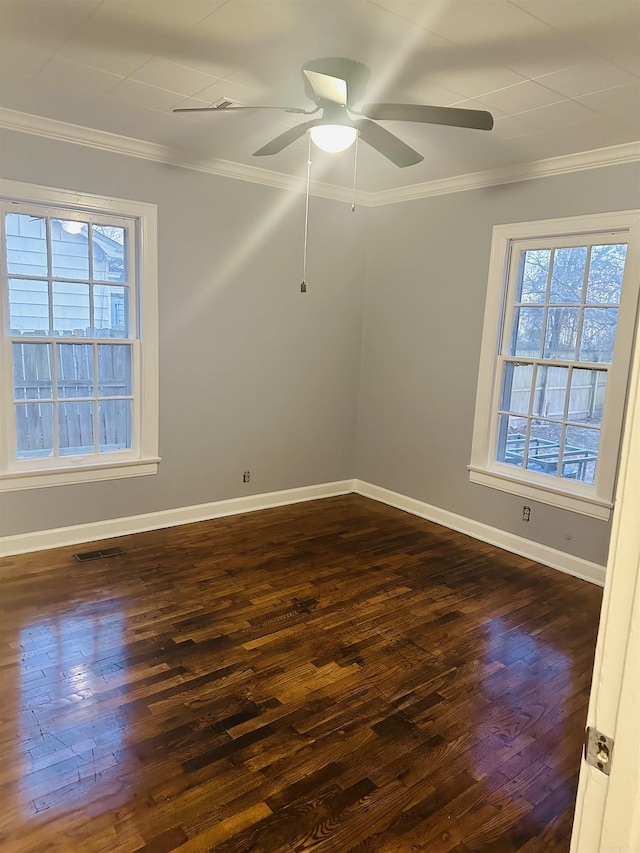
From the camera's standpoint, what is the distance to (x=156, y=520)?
14.4 ft

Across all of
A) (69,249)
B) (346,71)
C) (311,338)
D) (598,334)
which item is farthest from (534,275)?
(69,249)

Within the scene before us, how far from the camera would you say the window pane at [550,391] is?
397 centimetres

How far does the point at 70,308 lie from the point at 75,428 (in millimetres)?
813

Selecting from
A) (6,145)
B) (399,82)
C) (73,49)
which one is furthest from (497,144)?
(6,145)

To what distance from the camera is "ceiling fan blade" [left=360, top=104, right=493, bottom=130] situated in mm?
2275

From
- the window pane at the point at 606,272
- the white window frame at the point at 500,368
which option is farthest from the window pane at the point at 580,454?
the window pane at the point at 606,272

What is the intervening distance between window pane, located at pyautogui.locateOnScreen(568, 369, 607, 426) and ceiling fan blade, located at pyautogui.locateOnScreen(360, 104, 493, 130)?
6.61 ft

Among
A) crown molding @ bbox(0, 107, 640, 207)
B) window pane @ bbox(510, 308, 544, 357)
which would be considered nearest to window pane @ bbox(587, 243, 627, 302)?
window pane @ bbox(510, 308, 544, 357)

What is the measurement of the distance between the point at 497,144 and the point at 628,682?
3522mm

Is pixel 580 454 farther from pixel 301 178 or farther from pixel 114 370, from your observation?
pixel 114 370

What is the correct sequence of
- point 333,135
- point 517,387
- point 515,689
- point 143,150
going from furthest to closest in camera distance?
point 517,387, point 143,150, point 515,689, point 333,135

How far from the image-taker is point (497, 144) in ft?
11.5

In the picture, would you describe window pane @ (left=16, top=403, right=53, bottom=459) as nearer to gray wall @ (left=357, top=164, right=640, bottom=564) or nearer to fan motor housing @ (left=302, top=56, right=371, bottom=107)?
fan motor housing @ (left=302, top=56, right=371, bottom=107)

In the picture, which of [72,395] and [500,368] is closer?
A: [72,395]
